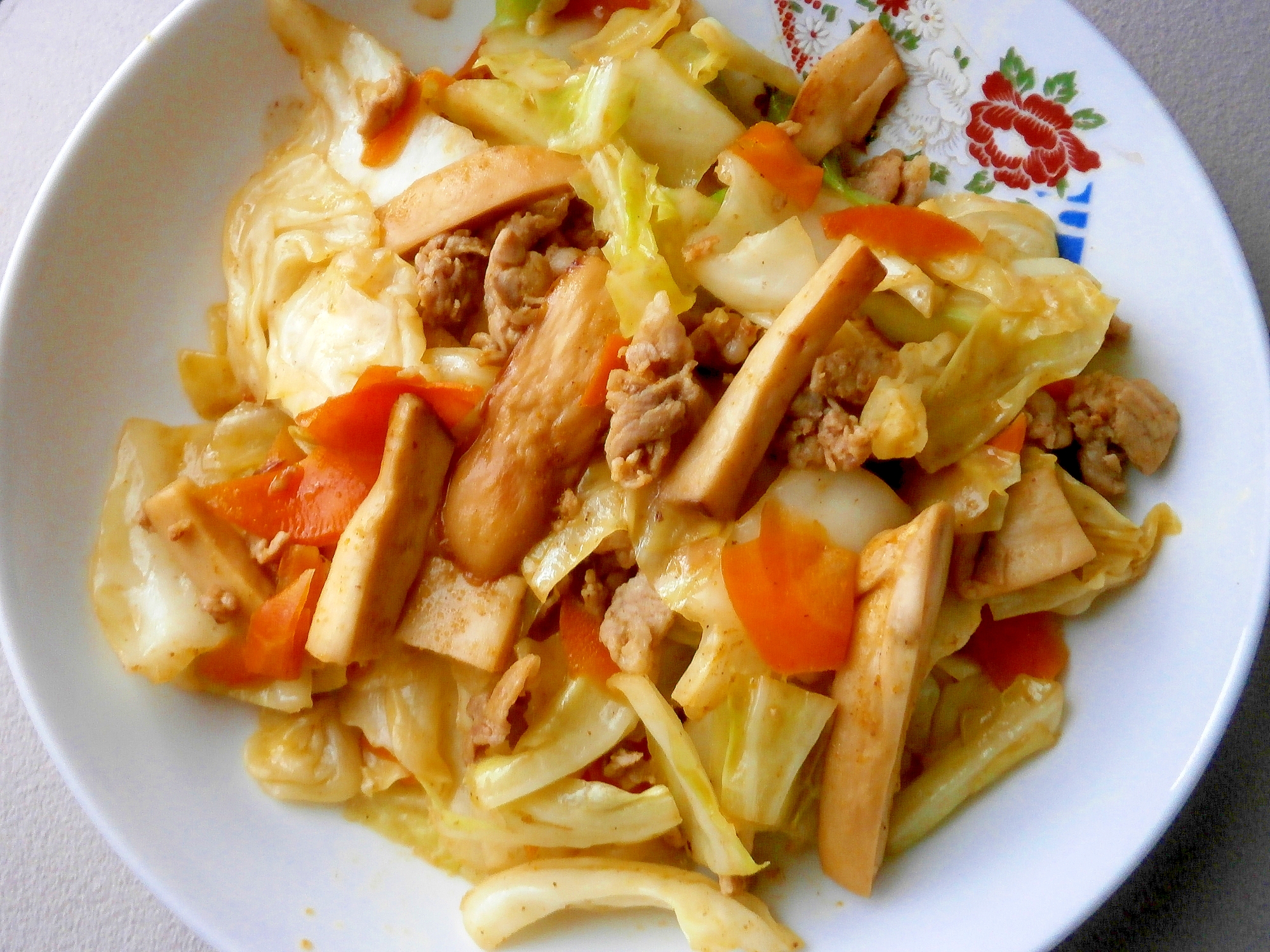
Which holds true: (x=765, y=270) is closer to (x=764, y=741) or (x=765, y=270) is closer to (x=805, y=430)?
(x=805, y=430)

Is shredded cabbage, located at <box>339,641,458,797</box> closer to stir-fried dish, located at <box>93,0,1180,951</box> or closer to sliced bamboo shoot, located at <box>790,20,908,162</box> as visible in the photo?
stir-fried dish, located at <box>93,0,1180,951</box>

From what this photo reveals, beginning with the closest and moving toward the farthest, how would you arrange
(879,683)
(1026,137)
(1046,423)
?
(879,683) → (1046,423) → (1026,137)

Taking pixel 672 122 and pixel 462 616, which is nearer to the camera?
pixel 462 616

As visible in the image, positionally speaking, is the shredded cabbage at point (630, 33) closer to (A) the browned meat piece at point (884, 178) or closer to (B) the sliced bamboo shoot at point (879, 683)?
(A) the browned meat piece at point (884, 178)

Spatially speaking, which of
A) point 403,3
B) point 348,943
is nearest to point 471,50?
point 403,3

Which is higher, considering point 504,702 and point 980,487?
point 980,487

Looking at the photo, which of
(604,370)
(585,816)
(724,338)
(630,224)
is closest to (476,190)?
(630,224)

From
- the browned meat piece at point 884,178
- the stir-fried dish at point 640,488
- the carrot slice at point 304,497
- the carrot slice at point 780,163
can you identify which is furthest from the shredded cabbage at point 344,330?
the browned meat piece at point 884,178
